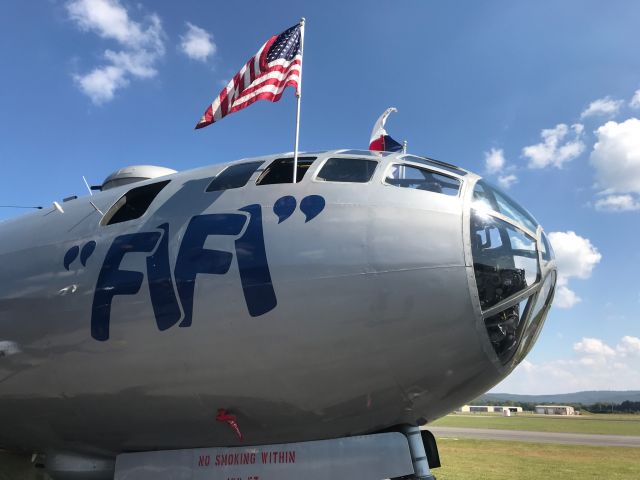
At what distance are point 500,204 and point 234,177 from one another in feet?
10.5

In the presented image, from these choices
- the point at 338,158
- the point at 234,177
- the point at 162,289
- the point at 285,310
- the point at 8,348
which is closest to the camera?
the point at 285,310

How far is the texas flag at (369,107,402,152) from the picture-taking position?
12.9 metres

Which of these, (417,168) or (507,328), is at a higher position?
(417,168)

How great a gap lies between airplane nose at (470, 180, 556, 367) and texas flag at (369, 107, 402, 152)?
6958mm

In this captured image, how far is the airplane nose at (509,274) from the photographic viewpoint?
17.2 feet

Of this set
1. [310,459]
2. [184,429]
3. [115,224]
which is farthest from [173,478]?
[115,224]

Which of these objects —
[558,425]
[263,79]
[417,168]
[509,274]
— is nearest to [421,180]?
[417,168]

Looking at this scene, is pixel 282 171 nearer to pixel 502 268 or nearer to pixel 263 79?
pixel 263 79

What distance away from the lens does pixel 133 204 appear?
23.5 ft

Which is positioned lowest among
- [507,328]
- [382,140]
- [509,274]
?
[507,328]

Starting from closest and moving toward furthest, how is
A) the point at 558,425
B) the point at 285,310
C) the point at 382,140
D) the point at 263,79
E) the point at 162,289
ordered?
the point at 285,310, the point at 162,289, the point at 263,79, the point at 382,140, the point at 558,425

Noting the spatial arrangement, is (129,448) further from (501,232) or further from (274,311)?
(501,232)

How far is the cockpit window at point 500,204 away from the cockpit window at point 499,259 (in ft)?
0.61

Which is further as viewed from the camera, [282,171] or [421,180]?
[282,171]
